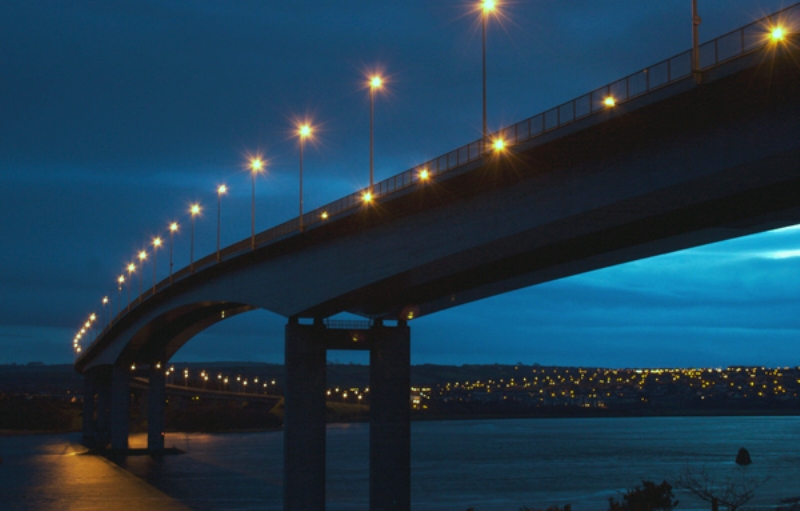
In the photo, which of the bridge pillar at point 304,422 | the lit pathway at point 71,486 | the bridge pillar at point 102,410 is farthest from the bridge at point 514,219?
the bridge pillar at point 102,410

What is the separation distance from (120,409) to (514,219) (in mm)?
76581

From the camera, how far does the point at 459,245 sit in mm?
30812

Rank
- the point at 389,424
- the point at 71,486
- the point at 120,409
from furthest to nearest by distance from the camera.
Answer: the point at 120,409 → the point at 71,486 → the point at 389,424

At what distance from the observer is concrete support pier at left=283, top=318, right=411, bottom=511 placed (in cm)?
4225

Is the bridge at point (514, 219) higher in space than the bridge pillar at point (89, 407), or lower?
higher

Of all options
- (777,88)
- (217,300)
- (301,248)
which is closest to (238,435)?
(217,300)

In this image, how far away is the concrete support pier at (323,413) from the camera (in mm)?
42250

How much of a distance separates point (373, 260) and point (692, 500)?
97.2 ft

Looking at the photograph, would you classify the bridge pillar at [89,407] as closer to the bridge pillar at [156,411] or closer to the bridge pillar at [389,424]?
the bridge pillar at [156,411]

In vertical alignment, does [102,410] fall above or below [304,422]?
below

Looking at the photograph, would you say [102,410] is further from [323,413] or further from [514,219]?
[514,219]

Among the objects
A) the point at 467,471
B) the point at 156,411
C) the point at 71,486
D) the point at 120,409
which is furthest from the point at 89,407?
the point at 467,471

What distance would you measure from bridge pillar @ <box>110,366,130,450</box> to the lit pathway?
10.6ft

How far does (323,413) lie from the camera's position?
43.0m
